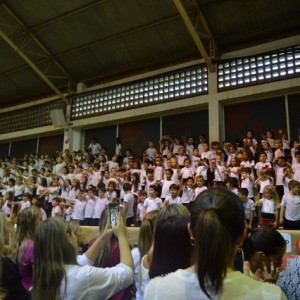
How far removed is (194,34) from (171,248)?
912 centimetres

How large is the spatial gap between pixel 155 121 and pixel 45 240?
11.3 metres

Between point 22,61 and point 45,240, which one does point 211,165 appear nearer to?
point 45,240

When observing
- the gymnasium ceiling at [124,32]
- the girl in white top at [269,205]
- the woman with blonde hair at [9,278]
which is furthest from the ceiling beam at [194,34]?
the woman with blonde hair at [9,278]

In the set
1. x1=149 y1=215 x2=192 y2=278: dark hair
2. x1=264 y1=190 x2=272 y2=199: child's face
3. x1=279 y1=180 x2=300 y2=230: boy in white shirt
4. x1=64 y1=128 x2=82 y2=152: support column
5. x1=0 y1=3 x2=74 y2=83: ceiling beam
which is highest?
x1=0 y1=3 x2=74 y2=83: ceiling beam

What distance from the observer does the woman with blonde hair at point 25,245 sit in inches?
90.7

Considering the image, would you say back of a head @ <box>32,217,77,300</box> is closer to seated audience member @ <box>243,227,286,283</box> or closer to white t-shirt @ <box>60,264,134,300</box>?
white t-shirt @ <box>60,264,134,300</box>

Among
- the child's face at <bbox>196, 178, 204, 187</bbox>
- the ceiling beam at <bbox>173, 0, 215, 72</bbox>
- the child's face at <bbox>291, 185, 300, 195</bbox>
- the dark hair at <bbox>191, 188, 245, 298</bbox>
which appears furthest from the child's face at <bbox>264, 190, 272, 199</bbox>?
the dark hair at <bbox>191, 188, 245, 298</bbox>

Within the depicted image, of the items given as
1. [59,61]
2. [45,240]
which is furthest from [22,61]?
[45,240]

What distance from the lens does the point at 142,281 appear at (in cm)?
200

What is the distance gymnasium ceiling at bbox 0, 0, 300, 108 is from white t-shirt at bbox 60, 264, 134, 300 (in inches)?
340

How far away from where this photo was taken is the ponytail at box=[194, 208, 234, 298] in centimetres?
112

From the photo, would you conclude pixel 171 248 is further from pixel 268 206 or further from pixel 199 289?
pixel 268 206

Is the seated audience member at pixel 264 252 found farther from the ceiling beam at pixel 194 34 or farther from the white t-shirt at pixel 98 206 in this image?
the ceiling beam at pixel 194 34

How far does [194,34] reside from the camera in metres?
9.89
